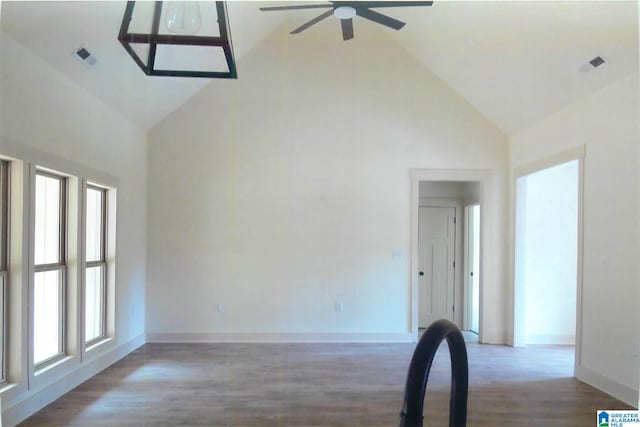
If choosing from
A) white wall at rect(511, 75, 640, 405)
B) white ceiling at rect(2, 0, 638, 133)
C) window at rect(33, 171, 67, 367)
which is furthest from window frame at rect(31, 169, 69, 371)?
white wall at rect(511, 75, 640, 405)

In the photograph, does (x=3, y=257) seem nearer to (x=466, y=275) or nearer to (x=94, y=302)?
(x=94, y=302)

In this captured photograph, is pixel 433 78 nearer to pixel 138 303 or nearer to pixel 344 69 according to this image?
pixel 344 69

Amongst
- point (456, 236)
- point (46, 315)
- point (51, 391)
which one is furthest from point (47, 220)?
point (456, 236)

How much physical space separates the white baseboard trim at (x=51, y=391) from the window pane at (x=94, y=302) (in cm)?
28

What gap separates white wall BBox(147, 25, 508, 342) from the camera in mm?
5188

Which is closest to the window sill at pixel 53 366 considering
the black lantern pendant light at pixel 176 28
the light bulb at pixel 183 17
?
the black lantern pendant light at pixel 176 28

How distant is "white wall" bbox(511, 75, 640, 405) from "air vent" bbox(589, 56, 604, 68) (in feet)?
0.82

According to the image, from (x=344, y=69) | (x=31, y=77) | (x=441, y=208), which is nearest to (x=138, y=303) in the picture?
(x=31, y=77)

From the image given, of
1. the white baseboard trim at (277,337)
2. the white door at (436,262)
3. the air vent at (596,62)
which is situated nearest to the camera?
the air vent at (596,62)

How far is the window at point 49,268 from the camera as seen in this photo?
326cm

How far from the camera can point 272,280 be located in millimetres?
5207

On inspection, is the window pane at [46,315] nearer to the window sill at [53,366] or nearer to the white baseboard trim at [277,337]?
the window sill at [53,366]

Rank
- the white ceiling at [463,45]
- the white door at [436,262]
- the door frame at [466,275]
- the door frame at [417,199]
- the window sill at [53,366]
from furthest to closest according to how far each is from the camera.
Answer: the white door at [436,262] → the door frame at [466,275] → the door frame at [417,199] → the window sill at [53,366] → the white ceiling at [463,45]

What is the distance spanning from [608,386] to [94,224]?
530 centimetres
